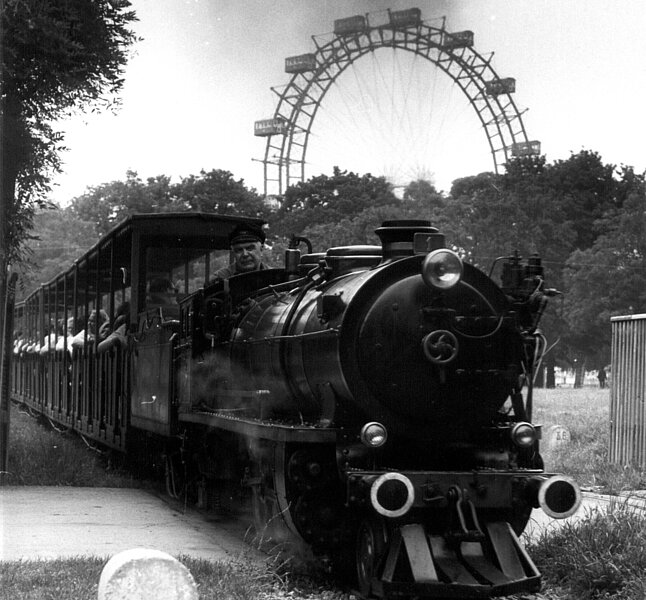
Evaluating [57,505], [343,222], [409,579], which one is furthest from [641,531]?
[343,222]

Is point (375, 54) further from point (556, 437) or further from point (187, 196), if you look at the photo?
point (187, 196)

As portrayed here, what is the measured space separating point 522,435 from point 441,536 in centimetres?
88

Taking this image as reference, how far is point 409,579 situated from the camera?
19.4ft

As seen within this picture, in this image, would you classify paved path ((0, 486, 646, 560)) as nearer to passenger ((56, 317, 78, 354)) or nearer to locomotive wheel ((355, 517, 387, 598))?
locomotive wheel ((355, 517, 387, 598))

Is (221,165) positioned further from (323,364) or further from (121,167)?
(323,364)

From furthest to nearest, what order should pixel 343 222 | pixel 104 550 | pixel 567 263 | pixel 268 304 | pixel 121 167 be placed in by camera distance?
1. pixel 121 167
2. pixel 567 263
3. pixel 343 222
4. pixel 268 304
5. pixel 104 550

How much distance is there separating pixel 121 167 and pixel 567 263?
19.3m

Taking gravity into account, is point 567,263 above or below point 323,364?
above

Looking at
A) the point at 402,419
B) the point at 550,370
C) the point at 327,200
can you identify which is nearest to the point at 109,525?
the point at 402,419

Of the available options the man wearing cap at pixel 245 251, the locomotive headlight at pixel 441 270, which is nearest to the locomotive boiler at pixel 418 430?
the locomotive headlight at pixel 441 270

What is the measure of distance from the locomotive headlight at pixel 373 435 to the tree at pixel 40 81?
6.31 meters

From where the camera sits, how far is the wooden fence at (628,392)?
39.8ft

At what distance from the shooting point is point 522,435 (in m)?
6.60

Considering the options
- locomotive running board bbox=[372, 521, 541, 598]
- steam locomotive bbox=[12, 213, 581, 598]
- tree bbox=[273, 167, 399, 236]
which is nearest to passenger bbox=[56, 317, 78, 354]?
steam locomotive bbox=[12, 213, 581, 598]
